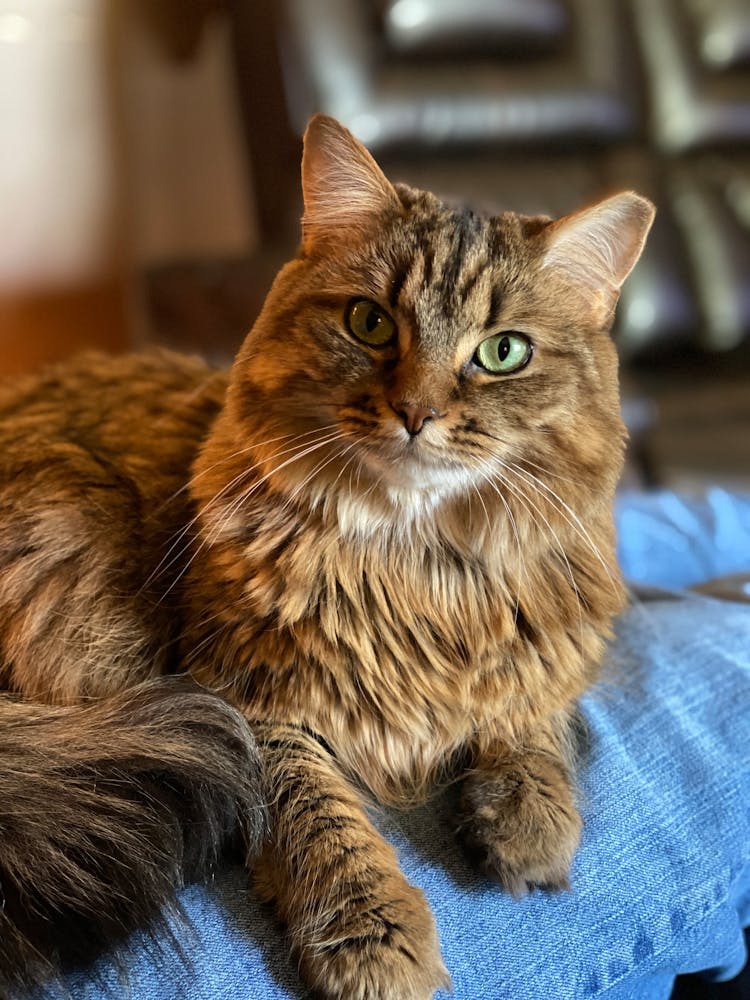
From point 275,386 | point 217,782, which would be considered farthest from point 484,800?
point 275,386

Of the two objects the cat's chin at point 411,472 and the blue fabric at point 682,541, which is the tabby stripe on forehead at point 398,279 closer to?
the cat's chin at point 411,472

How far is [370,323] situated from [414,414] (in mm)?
174

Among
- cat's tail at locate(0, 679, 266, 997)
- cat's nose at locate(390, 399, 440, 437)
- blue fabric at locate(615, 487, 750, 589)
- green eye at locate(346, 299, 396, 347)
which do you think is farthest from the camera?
blue fabric at locate(615, 487, 750, 589)

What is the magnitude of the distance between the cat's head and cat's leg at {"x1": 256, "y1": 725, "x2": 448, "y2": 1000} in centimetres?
35

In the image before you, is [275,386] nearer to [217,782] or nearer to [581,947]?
[217,782]

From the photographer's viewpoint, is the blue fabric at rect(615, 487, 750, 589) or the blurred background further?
the blurred background

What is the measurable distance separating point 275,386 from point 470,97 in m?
2.22

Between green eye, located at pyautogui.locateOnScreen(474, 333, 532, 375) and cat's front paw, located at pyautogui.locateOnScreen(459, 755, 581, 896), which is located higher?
green eye, located at pyautogui.locateOnScreen(474, 333, 532, 375)

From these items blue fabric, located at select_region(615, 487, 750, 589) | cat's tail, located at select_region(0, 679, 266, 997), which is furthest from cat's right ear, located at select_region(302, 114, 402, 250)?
blue fabric, located at select_region(615, 487, 750, 589)

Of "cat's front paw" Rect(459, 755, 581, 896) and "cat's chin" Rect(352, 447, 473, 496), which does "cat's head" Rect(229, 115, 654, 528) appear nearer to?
"cat's chin" Rect(352, 447, 473, 496)

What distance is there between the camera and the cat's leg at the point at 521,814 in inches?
36.7

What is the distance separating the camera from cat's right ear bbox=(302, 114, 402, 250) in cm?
107

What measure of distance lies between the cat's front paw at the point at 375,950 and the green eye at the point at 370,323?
614 millimetres

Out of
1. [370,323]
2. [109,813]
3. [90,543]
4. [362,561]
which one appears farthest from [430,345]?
[109,813]
